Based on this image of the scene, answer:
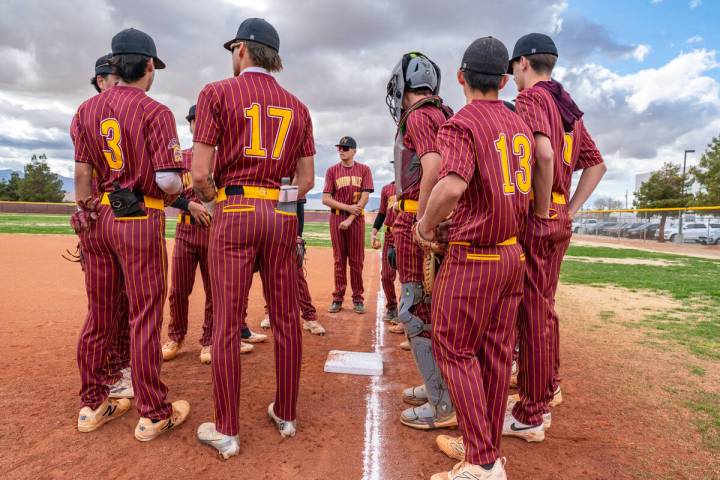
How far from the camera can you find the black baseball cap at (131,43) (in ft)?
9.55

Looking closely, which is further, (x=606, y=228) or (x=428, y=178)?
(x=606, y=228)

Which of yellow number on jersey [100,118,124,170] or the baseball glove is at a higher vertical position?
yellow number on jersey [100,118,124,170]

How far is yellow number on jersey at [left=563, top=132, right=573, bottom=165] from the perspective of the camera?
3.15 metres

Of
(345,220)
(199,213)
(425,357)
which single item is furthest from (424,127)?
(345,220)

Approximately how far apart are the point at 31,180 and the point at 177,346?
7420cm

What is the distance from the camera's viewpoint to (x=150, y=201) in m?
3.04

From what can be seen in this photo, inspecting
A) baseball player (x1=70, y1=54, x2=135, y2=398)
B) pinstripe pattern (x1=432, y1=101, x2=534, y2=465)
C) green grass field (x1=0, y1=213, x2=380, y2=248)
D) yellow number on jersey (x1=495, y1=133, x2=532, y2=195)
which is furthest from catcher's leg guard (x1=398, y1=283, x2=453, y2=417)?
green grass field (x1=0, y1=213, x2=380, y2=248)

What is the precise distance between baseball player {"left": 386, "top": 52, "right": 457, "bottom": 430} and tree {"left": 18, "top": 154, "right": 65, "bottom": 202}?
74410 mm

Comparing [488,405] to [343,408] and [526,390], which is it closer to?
[526,390]

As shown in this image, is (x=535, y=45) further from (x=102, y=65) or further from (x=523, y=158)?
(x=102, y=65)

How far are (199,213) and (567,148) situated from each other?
10.1 ft

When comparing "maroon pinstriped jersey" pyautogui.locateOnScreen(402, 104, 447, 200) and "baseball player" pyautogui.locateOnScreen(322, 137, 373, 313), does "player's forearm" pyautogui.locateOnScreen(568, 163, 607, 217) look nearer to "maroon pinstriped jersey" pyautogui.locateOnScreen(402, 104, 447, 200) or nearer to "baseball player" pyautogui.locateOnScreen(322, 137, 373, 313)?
"maroon pinstriped jersey" pyautogui.locateOnScreen(402, 104, 447, 200)

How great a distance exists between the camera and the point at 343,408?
3.45 m

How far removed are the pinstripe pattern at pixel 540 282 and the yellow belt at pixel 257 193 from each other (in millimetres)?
1675
